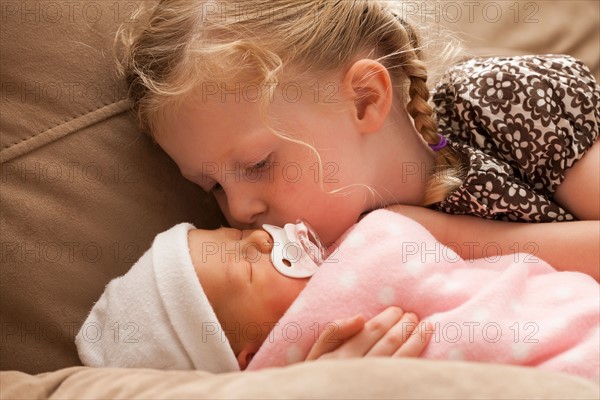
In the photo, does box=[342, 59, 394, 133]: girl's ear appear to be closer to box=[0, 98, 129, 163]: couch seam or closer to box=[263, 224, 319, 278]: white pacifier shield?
box=[263, 224, 319, 278]: white pacifier shield

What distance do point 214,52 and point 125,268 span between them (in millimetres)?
363

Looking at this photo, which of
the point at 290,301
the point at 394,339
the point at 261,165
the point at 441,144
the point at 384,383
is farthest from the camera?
the point at 441,144

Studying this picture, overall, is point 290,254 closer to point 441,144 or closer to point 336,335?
point 336,335

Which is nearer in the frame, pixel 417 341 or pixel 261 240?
pixel 417 341

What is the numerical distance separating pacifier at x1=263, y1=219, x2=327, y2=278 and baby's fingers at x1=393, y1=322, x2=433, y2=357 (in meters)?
0.19

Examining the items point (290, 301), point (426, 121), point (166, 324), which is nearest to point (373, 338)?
point (290, 301)

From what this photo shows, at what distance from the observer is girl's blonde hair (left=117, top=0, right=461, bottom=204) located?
111 cm

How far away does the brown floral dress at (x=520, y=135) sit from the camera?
3.87ft

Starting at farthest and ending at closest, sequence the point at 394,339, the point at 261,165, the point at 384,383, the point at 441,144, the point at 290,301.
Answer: the point at 441,144, the point at 261,165, the point at 290,301, the point at 394,339, the point at 384,383

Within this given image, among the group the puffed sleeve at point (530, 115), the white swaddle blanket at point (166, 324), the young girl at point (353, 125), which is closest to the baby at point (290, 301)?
the white swaddle blanket at point (166, 324)

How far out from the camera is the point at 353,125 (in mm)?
1171

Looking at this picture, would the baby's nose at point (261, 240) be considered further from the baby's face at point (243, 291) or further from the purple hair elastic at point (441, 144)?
the purple hair elastic at point (441, 144)

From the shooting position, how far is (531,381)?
72 cm

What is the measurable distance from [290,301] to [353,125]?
0.31 m
